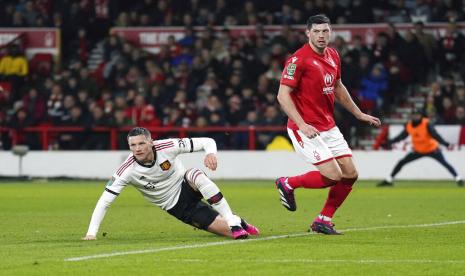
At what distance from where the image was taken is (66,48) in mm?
34656

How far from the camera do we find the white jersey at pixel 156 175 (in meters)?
12.4

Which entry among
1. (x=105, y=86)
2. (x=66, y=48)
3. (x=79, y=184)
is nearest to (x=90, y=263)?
(x=79, y=184)

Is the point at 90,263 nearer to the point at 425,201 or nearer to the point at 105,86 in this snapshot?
the point at 425,201

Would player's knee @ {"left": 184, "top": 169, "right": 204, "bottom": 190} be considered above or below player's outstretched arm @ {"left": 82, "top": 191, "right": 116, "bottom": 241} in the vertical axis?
above

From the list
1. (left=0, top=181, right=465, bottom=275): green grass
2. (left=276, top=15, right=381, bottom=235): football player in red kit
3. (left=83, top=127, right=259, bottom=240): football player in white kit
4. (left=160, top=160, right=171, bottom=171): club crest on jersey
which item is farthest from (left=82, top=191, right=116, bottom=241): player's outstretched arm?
(left=276, top=15, right=381, bottom=235): football player in red kit

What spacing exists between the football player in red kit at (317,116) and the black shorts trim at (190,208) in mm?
832

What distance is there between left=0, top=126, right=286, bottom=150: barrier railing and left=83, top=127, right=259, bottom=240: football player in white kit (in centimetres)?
1570

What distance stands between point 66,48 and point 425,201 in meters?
16.9

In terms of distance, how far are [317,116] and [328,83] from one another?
1.21 ft

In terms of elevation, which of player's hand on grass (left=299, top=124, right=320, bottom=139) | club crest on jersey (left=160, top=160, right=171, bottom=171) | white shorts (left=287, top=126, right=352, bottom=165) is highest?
player's hand on grass (left=299, top=124, right=320, bottom=139)

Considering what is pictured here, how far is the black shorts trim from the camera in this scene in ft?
42.2

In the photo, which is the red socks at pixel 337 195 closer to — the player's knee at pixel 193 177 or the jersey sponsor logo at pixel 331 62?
the jersey sponsor logo at pixel 331 62

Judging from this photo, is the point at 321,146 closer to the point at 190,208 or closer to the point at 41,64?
the point at 190,208

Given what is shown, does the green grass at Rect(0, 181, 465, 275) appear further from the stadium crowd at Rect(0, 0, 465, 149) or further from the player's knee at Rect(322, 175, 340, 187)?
the stadium crowd at Rect(0, 0, 465, 149)
